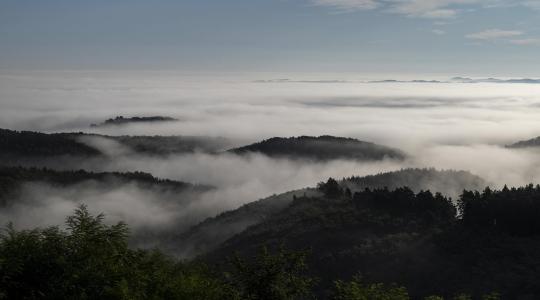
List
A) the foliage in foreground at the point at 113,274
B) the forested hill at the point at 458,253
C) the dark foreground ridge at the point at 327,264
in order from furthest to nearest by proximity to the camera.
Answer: the forested hill at the point at 458,253 → the dark foreground ridge at the point at 327,264 → the foliage in foreground at the point at 113,274

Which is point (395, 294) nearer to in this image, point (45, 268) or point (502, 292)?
point (45, 268)

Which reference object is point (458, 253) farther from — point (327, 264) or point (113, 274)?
point (113, 274)

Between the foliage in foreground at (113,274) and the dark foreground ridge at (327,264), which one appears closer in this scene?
the foliage in foreground at (113,274)

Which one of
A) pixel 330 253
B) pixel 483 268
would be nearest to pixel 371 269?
pixel 330 253

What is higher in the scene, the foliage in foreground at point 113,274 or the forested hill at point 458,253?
the foliage in foreground at point 113,274

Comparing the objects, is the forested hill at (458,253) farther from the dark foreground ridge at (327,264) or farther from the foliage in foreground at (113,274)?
the foliage in foreground at (113,274)

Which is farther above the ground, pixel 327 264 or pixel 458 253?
pixel 458 253

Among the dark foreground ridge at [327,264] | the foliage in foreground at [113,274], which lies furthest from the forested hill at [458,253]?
the foliage in foreground at [113,274]

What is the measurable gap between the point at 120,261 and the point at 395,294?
19.7m

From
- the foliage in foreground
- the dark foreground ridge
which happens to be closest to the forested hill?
the dark foreground ridge

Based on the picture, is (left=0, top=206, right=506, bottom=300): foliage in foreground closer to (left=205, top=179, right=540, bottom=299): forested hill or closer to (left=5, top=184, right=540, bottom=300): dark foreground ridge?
(left=5, top=184, right=540, bottom=300): dark foreground ridge

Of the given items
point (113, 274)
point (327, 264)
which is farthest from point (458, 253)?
point (113, 274)

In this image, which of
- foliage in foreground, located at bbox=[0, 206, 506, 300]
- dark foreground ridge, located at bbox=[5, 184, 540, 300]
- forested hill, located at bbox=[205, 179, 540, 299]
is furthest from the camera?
forested hill, located at bbox=[205, 179, 540, 299]

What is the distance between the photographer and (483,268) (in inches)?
5886
